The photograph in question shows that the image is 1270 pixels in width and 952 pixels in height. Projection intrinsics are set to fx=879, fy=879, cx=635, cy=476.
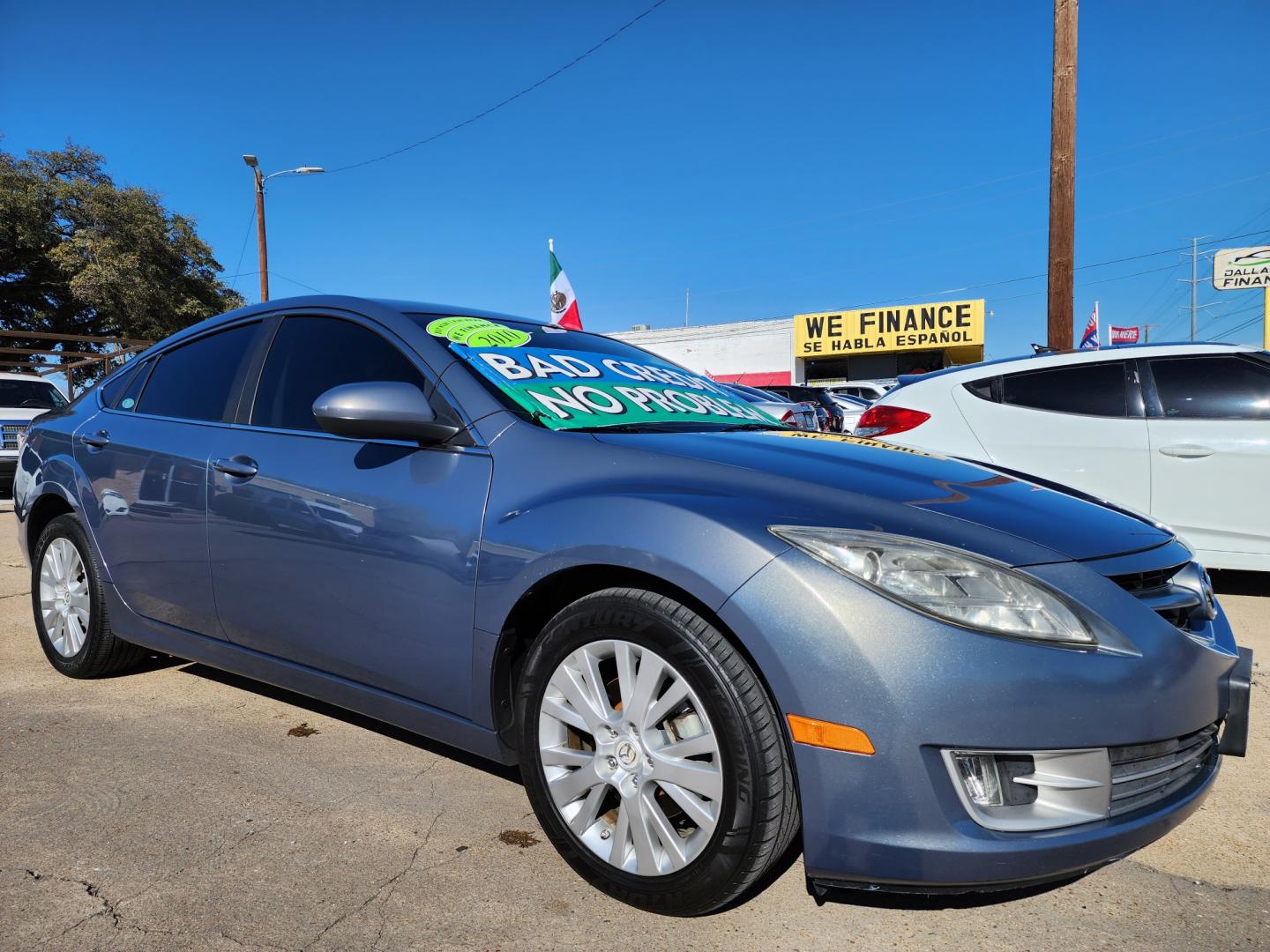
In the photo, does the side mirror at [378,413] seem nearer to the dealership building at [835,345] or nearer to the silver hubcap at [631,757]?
the silver hubcap at [631,757]

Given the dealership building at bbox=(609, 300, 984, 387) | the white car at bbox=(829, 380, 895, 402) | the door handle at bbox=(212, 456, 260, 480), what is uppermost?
the dealership building at bbox=(609, 300, 984, 387)

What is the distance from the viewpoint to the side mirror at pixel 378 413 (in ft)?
7.54

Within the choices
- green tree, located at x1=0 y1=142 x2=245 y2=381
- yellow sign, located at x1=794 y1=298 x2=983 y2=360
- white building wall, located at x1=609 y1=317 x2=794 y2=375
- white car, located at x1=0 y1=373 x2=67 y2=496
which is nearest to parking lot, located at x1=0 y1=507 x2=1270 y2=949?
white car, located at x1=0 y1=373 x2=67 y2=496

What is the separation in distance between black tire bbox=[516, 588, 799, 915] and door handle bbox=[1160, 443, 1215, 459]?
4290mm

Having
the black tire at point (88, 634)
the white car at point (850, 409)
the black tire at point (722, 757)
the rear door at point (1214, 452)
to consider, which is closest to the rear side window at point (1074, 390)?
the rear door at point (1214, 452)

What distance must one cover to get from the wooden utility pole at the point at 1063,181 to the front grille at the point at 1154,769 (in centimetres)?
773

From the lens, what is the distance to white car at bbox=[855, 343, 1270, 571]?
16.1 ft

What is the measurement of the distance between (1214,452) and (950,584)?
4145mm

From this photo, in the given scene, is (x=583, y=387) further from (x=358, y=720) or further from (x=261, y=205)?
(x=261, y=205)

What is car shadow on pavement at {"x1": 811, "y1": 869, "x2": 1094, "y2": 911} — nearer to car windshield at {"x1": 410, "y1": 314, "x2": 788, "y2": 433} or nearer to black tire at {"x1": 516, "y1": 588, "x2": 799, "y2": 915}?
black tire at {"x1": 516, "y1": 588, "x2": 799, "y2": 915}

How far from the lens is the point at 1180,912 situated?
1998mm

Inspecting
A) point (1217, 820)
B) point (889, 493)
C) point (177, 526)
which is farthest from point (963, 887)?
point (177, 526)

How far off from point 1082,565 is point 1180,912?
86 cm

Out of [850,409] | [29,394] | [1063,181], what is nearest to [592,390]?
[1063,181]
